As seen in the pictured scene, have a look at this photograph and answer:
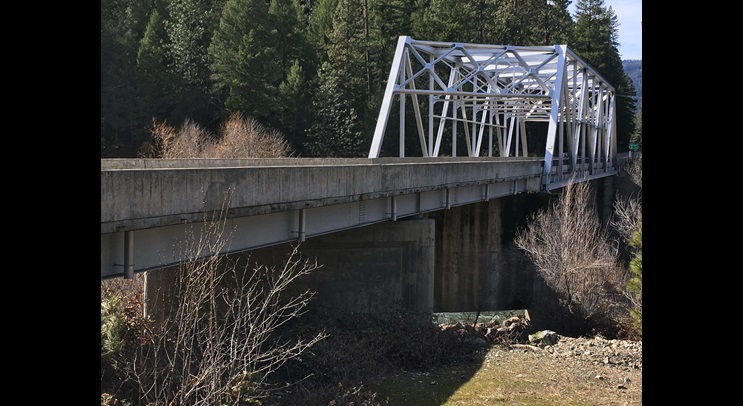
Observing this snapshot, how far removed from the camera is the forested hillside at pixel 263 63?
53.4 meters

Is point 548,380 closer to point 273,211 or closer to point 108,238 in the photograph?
point 273,211

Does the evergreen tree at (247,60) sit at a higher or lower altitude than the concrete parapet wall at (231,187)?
higher

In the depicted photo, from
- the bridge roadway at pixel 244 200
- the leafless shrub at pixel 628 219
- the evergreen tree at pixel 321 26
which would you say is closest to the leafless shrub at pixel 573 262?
the leafless shrub at pixel 628 219

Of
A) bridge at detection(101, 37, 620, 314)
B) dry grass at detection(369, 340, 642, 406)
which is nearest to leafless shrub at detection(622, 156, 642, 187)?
bridge at detection(101, 37, 620, 314)

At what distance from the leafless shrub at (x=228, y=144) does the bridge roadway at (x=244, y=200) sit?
62.3 ft

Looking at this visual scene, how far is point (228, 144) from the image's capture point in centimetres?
4100

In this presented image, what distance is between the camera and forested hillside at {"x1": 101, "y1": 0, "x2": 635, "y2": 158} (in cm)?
5341

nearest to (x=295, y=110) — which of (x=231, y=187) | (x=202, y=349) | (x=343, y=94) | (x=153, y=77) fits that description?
(x=343, y=94)

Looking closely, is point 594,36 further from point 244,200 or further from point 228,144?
point 244,200

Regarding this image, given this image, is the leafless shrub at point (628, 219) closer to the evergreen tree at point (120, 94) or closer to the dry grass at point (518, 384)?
the dry grass at point (518, 384)

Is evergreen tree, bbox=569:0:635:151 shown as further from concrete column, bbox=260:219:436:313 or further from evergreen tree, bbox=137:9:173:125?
concrete column, bbox=260:219:436:313

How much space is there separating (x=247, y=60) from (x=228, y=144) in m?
14.3
